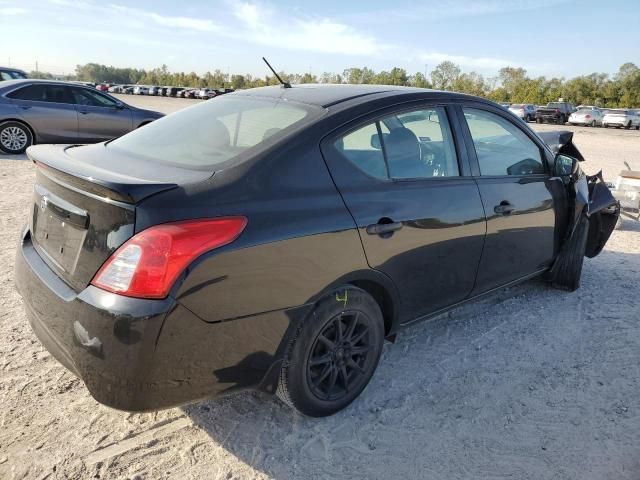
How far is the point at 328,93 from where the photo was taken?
3.03 metres

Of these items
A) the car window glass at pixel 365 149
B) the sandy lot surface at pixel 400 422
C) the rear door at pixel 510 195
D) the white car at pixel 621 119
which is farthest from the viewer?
the white car at pixel 621 119

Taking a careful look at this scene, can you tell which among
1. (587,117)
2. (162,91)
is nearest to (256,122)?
(587,117)

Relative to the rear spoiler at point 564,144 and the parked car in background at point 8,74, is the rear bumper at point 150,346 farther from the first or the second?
the parked car in background at point 8,74

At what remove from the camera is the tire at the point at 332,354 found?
2.46m

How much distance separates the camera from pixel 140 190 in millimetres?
2016

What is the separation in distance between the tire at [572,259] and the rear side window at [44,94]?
9863 millimetres

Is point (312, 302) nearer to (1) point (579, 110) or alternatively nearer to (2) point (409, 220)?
(2) point (409, 220)

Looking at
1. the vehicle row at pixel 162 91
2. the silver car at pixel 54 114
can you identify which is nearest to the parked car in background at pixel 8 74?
the silver car at pixel 54 114

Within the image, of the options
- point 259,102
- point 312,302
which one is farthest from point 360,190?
point 259,102

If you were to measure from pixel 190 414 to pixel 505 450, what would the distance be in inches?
63.0

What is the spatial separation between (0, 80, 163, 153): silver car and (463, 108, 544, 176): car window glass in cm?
914

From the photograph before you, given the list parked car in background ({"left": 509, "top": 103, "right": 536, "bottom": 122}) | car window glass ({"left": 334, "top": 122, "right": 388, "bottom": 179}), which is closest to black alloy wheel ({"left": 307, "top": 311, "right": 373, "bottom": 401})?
car window glass ({"left": 334, "top": 122, "right": 388, "bottom": 179})

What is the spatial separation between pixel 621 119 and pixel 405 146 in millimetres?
40581

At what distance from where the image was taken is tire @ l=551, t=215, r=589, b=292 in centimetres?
429
